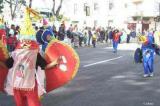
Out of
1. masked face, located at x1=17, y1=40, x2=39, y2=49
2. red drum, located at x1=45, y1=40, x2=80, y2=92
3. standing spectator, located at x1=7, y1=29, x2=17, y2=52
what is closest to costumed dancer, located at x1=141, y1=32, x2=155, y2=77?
standing spectator, located at x1=7, y1=29, x2=17, y2=52

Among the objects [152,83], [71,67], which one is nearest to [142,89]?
[152,83]

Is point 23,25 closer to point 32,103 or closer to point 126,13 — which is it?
point 32,103

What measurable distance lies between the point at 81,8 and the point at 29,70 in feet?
247

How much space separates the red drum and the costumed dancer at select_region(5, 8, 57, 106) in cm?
36

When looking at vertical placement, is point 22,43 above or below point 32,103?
above

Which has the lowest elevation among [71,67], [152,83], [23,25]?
[152,83]

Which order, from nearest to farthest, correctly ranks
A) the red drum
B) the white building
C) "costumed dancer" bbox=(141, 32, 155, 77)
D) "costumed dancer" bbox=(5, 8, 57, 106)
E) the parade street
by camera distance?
"costumed dancer" bbox=(5, 8, 57, 106), the red drum, the parade street, "costumed dancer" bbox=(141, 32, 155, 77), the white building

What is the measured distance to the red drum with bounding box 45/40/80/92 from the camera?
26.0 feet

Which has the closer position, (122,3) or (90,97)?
(90,97)

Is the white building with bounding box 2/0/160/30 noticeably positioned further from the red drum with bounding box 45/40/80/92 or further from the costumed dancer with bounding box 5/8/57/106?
the costumed dancer with bounding box 5/8/57/106

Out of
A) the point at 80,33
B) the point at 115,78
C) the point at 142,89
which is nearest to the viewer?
the point at 142,89

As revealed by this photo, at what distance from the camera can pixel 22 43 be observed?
7578 millimetres

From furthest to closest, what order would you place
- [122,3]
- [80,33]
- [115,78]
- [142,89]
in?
[122,3] < [80,33] < [115,78] < [142,89]

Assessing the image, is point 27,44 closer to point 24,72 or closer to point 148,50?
point 24,72
